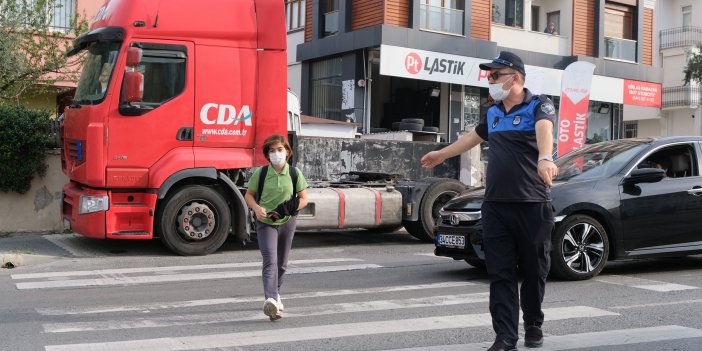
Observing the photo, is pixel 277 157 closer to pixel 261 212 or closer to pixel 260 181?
pixel 260 181

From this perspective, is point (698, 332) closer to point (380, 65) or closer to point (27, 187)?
point (27, 187)

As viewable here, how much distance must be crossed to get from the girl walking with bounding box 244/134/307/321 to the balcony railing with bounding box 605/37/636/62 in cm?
2805

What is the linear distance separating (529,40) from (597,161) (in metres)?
22.2

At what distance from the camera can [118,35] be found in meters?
10.4

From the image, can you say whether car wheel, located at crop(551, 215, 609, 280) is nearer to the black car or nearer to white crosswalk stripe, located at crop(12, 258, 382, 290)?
the black car

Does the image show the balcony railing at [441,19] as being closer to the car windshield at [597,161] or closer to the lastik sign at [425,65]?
the lastik sign at [425,65]

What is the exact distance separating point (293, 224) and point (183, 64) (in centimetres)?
457

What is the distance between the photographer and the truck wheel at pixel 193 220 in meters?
10.7

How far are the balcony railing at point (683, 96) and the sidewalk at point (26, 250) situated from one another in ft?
117

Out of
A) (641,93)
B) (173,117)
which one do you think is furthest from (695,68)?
(173,117)

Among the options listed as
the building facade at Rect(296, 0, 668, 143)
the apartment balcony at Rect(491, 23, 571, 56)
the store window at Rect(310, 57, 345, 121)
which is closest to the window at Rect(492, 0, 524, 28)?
the building facade at Rect(296, 0, 668, 143)

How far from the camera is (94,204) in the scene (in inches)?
408

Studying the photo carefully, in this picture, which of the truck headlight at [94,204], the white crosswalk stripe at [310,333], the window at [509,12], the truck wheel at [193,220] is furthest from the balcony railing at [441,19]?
the white crosswalk stripe at [310,333]

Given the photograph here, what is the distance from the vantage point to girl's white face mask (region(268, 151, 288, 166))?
6.70 m
